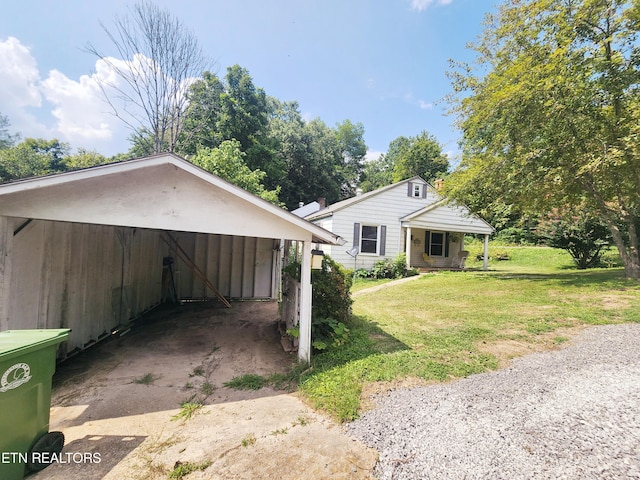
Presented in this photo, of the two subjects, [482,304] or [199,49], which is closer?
[482,304]

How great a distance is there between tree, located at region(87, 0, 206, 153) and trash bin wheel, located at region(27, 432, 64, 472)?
1497cm

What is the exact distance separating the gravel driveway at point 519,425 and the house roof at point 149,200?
2669 millimetres

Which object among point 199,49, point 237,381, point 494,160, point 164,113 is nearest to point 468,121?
point 494,160

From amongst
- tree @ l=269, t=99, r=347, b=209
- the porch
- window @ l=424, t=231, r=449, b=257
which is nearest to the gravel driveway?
the porch

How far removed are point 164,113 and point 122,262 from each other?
12.4m

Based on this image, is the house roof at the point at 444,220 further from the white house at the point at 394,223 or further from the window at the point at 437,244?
the window at the point at 437,244

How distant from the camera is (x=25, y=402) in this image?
218 centimetres

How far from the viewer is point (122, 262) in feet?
20.7

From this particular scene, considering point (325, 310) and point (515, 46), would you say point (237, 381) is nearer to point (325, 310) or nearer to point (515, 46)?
point (325, 310)

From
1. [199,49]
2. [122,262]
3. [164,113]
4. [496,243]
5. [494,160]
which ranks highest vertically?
[199,49]

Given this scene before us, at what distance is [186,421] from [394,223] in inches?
514

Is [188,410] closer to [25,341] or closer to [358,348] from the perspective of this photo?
[25,341]

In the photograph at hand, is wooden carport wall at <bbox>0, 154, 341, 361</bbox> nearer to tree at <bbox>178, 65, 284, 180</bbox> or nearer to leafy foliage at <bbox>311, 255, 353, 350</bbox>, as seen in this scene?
leafy foliage at <bbox>311, 255, 353, 350</bbox>

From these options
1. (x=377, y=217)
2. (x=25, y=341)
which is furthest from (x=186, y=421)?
(x=377, y=217)
